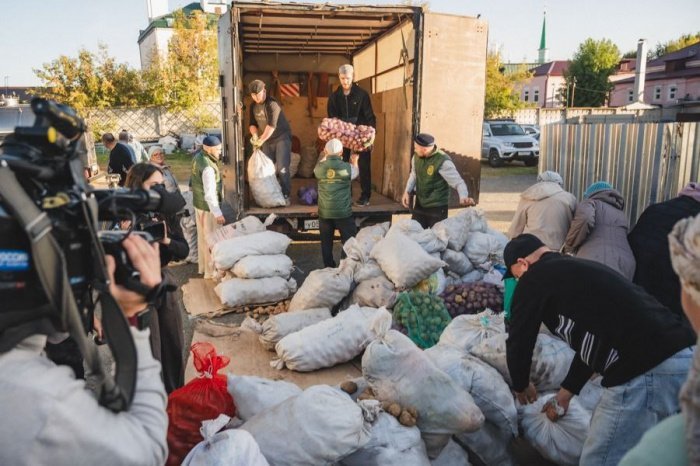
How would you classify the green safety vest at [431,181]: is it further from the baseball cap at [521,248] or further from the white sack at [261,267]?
the baseball cap at [521,248]

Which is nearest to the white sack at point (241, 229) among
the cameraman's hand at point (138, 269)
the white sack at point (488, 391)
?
the white sack at point (488, 391)

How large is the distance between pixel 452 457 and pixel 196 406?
119cm

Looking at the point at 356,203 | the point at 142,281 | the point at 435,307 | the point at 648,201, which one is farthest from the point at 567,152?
the point at 142,281

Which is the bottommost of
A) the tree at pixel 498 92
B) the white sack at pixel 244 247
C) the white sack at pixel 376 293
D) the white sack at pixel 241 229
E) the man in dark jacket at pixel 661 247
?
the white sack at pixel 376 293

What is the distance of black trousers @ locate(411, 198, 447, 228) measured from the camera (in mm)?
5957

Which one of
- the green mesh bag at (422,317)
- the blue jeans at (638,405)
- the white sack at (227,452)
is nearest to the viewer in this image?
the white sack at (227,452)

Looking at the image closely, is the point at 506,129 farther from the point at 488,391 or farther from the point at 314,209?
the point at 488,391

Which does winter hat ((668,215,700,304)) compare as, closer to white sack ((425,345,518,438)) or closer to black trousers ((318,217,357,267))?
white sack ((425,345,518,438))

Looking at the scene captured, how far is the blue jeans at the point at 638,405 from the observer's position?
211 centimetres

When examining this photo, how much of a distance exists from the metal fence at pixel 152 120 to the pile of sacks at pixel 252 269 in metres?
17.4

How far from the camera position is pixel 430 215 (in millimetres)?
5996

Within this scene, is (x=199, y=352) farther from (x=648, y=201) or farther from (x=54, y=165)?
(x=648, y=201)

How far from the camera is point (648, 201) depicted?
625cm

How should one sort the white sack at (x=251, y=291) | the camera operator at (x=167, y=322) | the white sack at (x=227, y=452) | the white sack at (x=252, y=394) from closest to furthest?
the white sack at (x=227, y=452) → the white sack at (x=252, y=394) → the camera operator at (x=167, y=322) → the white sack at (x=251, y=291)
